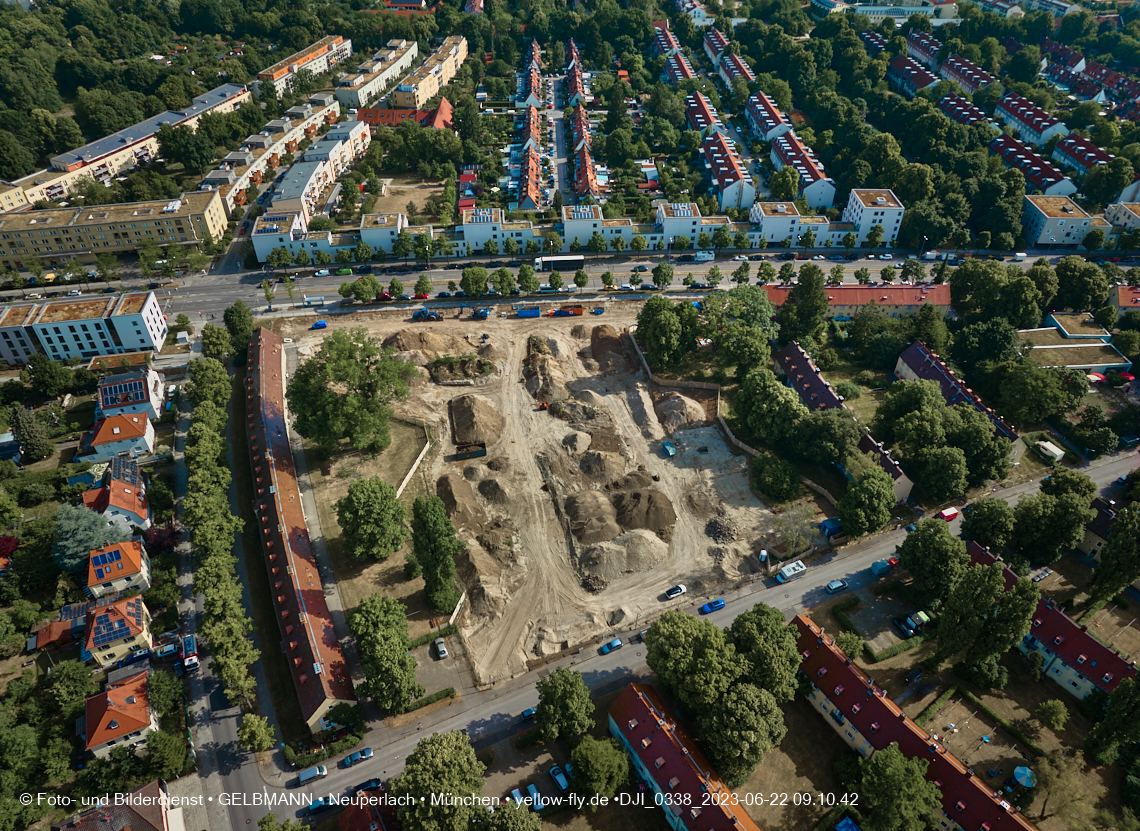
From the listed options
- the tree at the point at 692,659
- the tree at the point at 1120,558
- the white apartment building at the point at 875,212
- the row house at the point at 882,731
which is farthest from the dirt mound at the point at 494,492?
the white apartment building at the point at 875,212

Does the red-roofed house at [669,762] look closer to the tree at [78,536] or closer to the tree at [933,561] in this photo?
the tree at [933,561]

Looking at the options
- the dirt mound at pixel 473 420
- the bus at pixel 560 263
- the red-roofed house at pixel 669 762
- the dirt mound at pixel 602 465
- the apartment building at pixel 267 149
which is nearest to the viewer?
the red-roofed house at pixel 669 762

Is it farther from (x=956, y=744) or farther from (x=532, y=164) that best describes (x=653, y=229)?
(x=956, y=744)

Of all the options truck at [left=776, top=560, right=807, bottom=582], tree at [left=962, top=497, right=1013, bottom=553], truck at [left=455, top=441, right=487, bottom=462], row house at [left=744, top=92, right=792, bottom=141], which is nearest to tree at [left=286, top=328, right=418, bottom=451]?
truck at [left=455, top=441, right=487, bottom=462]

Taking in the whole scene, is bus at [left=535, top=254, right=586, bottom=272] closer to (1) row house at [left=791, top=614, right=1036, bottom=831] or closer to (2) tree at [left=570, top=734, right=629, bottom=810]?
(1) row house at [left=791, top=614, right=1036, bottom=831]

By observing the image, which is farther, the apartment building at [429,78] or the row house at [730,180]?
the apartment building at [429,78]

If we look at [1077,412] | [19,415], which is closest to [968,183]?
[1077,412]
